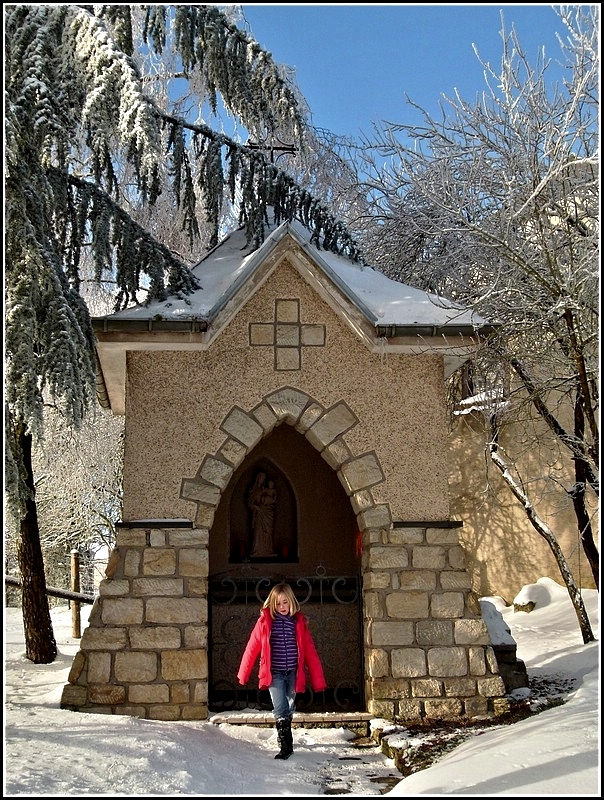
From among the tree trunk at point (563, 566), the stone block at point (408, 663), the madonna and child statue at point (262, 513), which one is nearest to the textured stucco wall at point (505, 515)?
the tree trunk at point (563, 566)

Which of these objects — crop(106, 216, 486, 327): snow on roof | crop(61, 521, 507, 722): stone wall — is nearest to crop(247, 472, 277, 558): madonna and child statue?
crop(61, 521, 507, 722): stone wall

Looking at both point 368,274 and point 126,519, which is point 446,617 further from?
point 368,274

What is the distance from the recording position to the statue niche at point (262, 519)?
9414 mm

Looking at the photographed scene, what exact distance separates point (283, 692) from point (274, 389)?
2476mm

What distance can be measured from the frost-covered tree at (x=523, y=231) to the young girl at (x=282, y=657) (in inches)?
114

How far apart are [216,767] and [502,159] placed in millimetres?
6792

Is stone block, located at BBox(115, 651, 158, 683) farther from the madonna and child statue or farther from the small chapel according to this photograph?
the madonna and child statue

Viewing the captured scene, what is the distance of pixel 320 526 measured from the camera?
380 inches

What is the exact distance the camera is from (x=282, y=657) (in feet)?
20.5

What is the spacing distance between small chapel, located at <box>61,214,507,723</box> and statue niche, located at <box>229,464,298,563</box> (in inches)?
81.0

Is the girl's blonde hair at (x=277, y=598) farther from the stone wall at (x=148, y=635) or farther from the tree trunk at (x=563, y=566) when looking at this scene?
the tree trunk at (x=563, y=566)

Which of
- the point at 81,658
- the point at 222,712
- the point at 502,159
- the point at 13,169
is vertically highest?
the point at 502,159

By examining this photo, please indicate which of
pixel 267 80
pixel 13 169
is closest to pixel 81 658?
pixel 13 169

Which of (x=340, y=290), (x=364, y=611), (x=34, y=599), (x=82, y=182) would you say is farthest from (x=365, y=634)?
(x=82, y=182)
